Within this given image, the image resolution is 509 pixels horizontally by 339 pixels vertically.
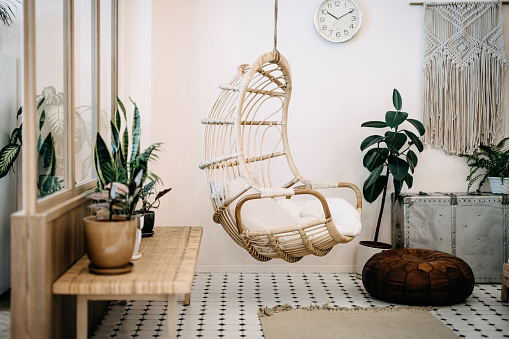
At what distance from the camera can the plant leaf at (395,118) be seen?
3974 millimetres

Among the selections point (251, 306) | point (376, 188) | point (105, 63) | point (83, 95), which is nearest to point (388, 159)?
point (376, 188)

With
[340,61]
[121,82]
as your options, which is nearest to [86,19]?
[121,82]

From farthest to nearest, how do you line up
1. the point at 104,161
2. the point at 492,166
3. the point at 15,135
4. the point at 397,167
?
1. the point at 492,166
2. the point at 397,167
3. the point at 15,135
4. the point at 104,161

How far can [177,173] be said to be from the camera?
14.1 ft

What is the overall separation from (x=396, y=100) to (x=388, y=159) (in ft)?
1.58

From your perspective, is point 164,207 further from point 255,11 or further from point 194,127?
point 255,11

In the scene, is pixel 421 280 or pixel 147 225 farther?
pixel 421 280

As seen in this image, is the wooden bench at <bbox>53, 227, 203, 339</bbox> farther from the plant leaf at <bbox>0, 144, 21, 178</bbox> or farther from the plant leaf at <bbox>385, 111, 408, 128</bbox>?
the plant leaf at <bbox>385, 111, 408, 128</bbox>

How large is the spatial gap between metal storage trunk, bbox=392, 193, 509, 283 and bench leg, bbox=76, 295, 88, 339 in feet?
8.81

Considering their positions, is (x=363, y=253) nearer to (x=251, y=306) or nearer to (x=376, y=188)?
(x=376, y=188)

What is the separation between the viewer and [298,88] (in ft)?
14.3

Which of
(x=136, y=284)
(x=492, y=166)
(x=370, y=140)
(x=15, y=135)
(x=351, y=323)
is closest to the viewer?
(x=136, y=284)

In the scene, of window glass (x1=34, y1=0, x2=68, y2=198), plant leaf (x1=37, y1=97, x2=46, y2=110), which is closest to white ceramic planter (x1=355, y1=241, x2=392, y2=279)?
window glass (x1=34, y1=0, x2=68, y2=198)

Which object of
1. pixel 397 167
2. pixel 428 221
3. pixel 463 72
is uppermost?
pixel 463 72
